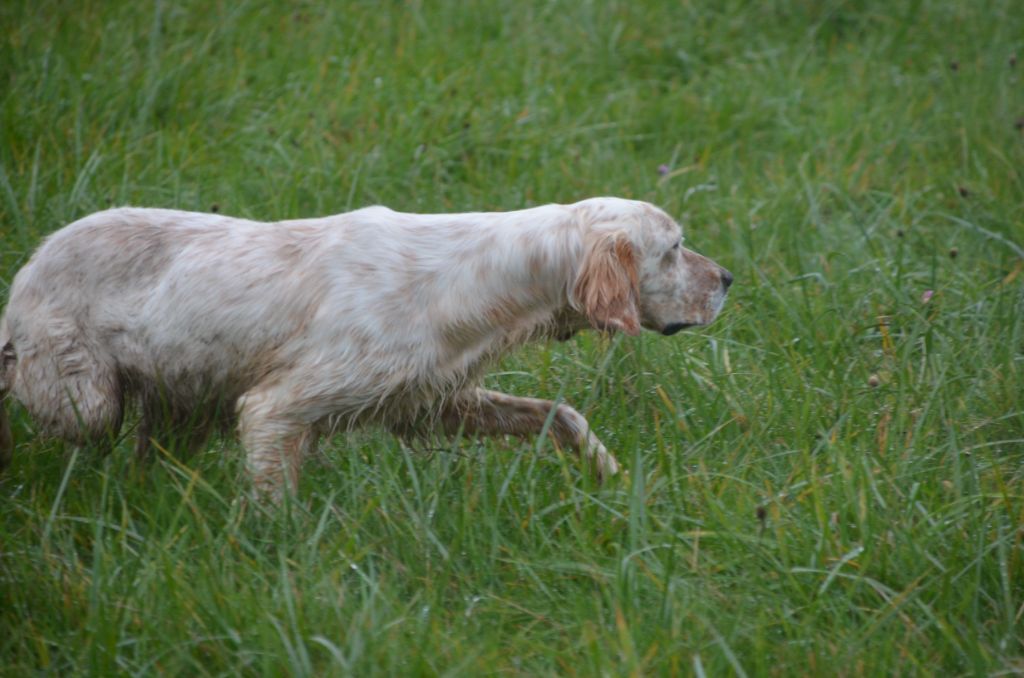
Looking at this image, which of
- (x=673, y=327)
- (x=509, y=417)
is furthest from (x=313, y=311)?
(x=673, y=327)

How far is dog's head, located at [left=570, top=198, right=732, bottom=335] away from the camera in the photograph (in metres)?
3.31

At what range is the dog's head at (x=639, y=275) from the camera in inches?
130

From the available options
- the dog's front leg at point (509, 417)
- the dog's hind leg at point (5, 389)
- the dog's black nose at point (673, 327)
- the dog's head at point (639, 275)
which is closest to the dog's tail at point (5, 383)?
the dog's hind leg at point (5, 389)

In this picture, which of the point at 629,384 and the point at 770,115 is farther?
the point at 770,115

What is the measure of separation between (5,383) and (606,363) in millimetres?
1760

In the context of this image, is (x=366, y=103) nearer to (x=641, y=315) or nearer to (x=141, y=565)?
(x=641, y=315)

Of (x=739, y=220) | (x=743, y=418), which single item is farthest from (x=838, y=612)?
(x=739, y=220)

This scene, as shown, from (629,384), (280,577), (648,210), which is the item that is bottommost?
(629,384)

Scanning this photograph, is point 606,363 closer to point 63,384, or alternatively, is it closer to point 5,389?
point 63,384

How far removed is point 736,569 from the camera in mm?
2959

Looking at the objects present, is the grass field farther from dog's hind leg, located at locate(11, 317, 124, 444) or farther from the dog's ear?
the dog's ear

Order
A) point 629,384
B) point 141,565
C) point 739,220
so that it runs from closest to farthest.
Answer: point 141,565, point 629,384, point 739,220

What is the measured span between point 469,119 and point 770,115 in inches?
59.3

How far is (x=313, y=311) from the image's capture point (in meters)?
3.38
